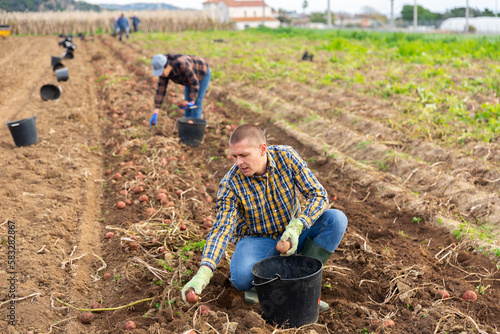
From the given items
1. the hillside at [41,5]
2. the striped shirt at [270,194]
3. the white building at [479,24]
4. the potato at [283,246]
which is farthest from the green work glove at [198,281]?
the hillside at [41,5]

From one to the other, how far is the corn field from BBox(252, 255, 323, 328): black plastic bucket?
1208 inches

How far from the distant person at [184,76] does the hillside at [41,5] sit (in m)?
23.6

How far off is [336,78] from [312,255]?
8.10m

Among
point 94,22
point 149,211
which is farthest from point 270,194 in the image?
point 94,22

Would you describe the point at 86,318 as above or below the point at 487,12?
below

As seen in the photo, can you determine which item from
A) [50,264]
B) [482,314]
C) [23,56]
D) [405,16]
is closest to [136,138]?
[50,264]

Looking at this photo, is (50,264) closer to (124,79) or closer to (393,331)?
(393,331)

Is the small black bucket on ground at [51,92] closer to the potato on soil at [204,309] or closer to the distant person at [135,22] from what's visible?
the potato on soil at [204,309]

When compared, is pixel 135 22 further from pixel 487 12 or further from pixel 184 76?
pixel 184 76

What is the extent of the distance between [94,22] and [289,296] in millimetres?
33741

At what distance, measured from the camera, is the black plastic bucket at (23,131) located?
6.23m

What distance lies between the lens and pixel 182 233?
4.06 m

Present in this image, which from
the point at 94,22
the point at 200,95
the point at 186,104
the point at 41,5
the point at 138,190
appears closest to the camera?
the point at 138,190

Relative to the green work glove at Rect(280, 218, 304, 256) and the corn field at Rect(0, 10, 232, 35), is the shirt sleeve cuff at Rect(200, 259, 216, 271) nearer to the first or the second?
the green work glove at Rect(280, 218, 304, 256)
